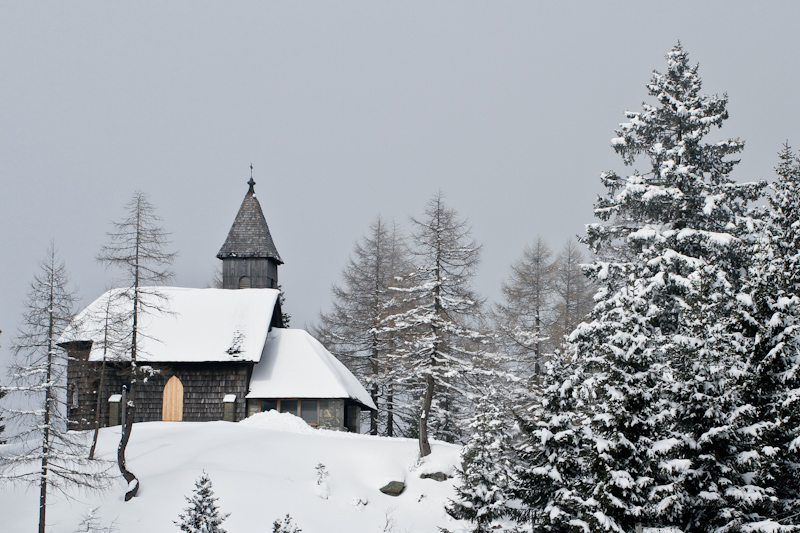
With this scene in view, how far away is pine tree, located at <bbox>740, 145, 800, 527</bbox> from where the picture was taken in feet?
46.5

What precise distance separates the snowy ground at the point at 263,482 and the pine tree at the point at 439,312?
229 cm

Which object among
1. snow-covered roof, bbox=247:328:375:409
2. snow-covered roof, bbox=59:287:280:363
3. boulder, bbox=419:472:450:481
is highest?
snow-covered roof, bbox=59:287:280:363

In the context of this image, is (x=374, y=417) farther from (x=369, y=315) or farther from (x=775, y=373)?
(x=775, y=373)

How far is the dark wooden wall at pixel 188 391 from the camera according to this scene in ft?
110

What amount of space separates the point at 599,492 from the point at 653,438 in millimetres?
1658

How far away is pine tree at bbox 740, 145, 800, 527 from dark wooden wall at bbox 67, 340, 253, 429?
23772 mm

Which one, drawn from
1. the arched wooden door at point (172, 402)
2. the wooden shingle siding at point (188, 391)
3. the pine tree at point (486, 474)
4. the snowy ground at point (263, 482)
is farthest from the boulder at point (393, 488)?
the arched wooden door at point (172, 402)

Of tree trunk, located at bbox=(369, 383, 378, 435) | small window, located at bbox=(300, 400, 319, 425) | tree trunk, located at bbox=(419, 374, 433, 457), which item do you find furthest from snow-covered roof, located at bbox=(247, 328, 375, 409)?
tree trunk, located at bbox=(419, 374, 433, 457)

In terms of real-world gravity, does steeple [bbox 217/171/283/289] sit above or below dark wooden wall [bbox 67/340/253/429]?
above

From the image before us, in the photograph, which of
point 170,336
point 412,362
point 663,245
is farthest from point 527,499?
point 170,336

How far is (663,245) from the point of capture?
20.0 meters

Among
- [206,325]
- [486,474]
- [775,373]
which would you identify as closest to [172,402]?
[206,325]

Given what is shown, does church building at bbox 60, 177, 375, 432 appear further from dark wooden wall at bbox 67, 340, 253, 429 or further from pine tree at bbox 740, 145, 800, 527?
pine tree at bbox 740, 145, 800, 527

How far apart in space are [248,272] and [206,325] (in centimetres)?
667
